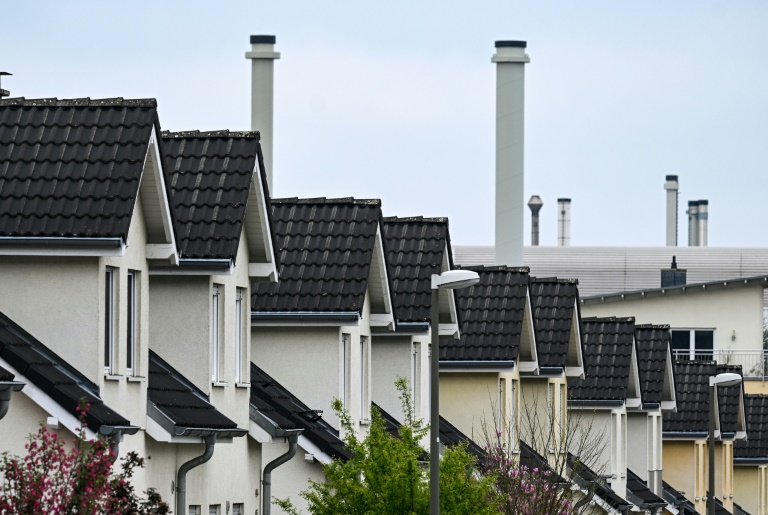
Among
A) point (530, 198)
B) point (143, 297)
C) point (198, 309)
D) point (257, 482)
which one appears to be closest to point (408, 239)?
point (257, 482)

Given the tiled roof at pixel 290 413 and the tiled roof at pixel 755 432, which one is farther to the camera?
the tiled roof at pixel 755 432

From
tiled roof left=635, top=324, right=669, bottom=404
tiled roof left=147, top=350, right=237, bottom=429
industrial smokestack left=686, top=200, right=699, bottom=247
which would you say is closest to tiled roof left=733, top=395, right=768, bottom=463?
tiled roof left=635, top=324, right=669, bottom=404

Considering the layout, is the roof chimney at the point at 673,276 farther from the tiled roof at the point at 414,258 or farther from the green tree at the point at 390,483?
the green tree at the point at 390,483

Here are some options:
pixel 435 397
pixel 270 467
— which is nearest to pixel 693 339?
pixel 270 467

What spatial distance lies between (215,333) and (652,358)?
28128mm

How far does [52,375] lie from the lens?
61.9 ft

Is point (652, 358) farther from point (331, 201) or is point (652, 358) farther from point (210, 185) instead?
point (210, 185)

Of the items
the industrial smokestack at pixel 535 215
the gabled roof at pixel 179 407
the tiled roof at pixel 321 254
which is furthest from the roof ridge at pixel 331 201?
the industrial smokestack at pixel 535 215

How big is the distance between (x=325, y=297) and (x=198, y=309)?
5306mm

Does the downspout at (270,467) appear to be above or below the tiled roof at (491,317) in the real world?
below

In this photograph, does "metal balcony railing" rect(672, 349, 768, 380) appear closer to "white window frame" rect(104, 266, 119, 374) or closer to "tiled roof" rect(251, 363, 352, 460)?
"tiled roof" rect(251, 363, 352, 460)

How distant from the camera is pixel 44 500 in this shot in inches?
594

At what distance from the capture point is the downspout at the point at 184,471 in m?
22.1

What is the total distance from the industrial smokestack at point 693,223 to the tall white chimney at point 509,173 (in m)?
48.3
